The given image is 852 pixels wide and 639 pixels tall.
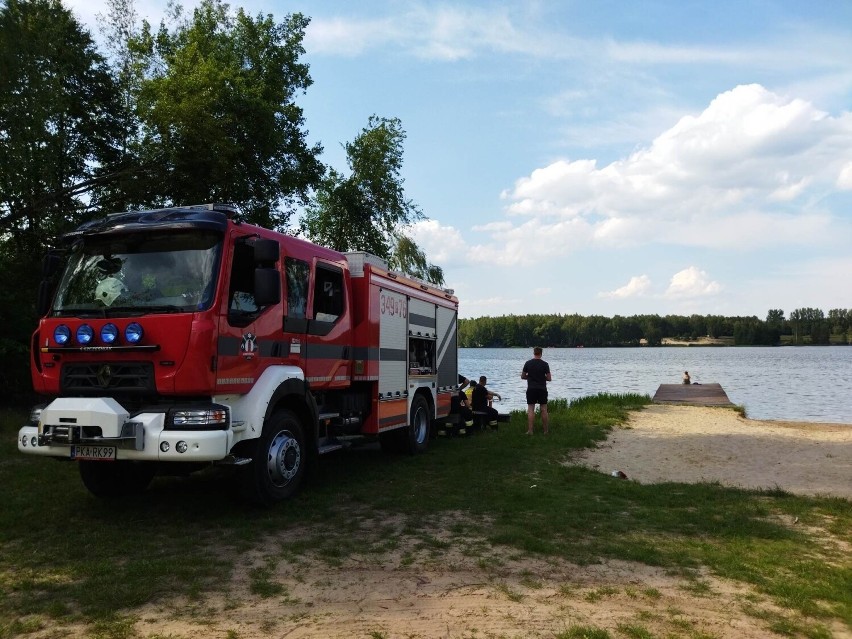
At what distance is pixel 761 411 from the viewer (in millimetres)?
25562

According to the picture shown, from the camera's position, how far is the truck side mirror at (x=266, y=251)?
6.70 meters

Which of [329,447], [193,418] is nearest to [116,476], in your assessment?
[193,418]

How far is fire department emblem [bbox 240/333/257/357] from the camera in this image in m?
6.79

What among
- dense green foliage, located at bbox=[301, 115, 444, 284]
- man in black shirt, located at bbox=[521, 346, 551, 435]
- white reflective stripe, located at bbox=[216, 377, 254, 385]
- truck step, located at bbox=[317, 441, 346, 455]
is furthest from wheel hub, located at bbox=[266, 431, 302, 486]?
dense green foliage, located at bbox=[301, 115, 444, 284]

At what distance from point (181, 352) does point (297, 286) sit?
2064 mm

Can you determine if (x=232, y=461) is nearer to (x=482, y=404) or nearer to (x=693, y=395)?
(x=482, y=404)

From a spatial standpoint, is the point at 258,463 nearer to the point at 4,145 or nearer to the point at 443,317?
the point at 443,317

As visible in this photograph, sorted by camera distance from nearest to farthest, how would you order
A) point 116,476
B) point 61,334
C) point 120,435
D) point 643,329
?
point 120,435, point 61,334, point 116,476, point 643,329

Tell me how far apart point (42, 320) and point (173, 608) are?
12.4ft

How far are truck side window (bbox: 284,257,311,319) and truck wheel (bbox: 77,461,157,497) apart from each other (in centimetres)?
229

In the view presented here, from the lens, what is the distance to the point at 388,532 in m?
6.47

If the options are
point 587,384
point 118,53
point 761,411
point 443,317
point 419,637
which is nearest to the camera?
point 419,637

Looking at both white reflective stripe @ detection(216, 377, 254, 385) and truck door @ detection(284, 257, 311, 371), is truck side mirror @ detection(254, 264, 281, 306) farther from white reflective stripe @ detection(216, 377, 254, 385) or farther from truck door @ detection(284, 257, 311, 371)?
truck door @ detection(284, 257, 311, 371)

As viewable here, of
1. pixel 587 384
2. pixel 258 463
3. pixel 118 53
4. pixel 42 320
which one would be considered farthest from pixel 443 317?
pixel 587 384
